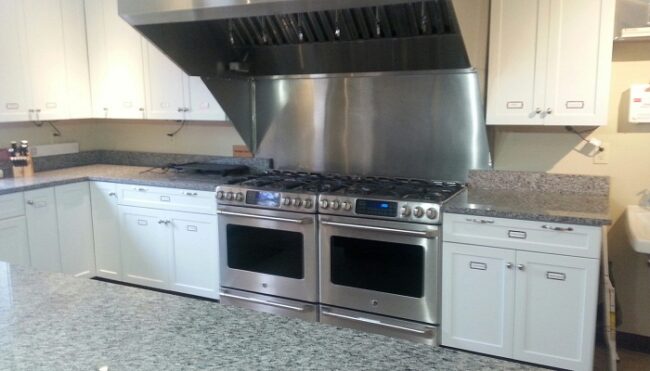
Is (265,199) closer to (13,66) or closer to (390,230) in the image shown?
(390,230)

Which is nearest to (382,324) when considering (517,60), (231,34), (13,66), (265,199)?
(265,199)

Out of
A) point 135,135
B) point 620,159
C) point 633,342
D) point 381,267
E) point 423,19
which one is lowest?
point 633,342

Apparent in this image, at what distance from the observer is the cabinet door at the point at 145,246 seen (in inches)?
148

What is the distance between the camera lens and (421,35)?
10.6ft

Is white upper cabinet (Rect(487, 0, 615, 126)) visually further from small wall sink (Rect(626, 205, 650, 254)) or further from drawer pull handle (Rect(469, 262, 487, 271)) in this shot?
drawer pull handle (Rect(469, 262, 487, 271))

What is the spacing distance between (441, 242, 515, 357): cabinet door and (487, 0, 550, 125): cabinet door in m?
0.76

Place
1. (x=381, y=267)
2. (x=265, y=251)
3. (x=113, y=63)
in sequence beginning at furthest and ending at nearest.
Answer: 1. (x=113, y=63)
2. (x=265, y=251)
3. (x=381, y=267)

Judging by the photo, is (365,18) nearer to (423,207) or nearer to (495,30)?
(495,30)

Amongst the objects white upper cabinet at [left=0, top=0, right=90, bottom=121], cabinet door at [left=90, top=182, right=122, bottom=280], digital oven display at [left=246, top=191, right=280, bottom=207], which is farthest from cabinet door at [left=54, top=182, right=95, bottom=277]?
digital oven display at [left=246, top=191, right=280, bottom=207]

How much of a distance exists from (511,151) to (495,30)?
2.49ft

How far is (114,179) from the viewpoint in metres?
3.87

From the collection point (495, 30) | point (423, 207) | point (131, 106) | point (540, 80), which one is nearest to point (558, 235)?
point (423, 207)

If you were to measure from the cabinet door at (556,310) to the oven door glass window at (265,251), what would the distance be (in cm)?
124

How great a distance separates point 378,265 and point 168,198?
1.56 meters
